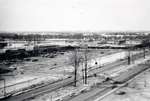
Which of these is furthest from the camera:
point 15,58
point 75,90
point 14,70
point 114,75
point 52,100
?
point 15,58

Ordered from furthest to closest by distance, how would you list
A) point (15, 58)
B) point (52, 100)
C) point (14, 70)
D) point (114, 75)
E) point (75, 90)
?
point (15, 58), point (14, 70), point (114, 75), point (75, 90), point (52, 100)

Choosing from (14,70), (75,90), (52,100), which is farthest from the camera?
(14,70)

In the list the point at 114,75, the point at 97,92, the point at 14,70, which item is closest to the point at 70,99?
the point at 97,92

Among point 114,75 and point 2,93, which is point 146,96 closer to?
point 114,75

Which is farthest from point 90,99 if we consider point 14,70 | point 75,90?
point 14,70

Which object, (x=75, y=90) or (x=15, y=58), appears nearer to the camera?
(x=75, y=90)

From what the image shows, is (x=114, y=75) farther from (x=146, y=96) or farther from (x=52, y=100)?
(x=52, y=100)

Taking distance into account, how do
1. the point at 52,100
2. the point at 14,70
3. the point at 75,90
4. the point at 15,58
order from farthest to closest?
1. the point at 15,58
2. the point at 14,70
3. the point at 75,90
4. the point at 52,100

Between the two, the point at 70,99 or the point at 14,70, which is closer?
the point at 70,99
